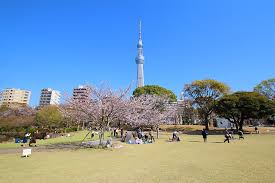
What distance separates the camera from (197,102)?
50375 millimetres

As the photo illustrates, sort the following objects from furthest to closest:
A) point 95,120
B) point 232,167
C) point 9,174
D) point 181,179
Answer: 1. point 95,120
2. point 232,167
3. point 9,174
4. point 181,179

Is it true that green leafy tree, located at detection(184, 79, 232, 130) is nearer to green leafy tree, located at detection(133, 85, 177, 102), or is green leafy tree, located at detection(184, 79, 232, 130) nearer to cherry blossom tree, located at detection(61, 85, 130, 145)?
green leafy tree, located at detection(133, 85, 177, 102)

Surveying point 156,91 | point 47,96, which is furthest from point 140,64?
point 156,91

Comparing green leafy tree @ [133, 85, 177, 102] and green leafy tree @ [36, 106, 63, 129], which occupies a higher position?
green leafy tree @ [133, 85, 177, 102]

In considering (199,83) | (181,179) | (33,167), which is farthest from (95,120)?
(199,83)

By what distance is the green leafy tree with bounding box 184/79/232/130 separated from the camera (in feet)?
157

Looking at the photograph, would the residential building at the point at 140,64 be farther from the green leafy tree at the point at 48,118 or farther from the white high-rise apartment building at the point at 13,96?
the white high-rise apartment building at the point at 13,96

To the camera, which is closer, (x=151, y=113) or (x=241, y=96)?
(x=151, y=113)

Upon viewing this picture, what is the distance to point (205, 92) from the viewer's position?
49000 millimetres

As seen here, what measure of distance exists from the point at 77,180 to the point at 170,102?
47.3 m

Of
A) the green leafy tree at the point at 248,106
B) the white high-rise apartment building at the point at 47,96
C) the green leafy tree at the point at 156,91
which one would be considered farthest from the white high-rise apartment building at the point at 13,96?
the green leafy tree at the point at 248,106

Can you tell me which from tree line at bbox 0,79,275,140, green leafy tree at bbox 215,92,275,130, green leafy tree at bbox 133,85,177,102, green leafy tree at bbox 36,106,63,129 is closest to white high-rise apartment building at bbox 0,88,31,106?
tree line at bbox 0,79,275,140

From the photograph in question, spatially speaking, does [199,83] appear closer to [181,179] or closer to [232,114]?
[232,114]

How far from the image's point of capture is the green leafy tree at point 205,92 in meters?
47.9
